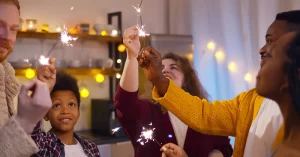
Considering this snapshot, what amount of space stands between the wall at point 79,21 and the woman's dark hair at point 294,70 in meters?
2.44

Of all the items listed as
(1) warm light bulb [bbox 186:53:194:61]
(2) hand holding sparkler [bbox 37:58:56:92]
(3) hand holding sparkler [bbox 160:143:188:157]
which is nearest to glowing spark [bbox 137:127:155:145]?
(3) hand holding sparkler [bbox 160:143:188:157]

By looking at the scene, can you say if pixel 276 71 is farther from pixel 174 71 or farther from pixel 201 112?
pixel 174 71

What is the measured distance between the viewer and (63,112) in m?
1.42

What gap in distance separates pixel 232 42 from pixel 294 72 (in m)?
2.47

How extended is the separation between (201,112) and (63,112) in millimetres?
549

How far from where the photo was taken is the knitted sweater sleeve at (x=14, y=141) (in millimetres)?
708

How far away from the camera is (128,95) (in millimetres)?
1482

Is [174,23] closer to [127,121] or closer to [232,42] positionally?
[232,42]

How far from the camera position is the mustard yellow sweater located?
3.92ft

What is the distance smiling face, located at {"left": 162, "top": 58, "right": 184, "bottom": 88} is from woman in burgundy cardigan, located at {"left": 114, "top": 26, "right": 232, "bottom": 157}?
232 mm

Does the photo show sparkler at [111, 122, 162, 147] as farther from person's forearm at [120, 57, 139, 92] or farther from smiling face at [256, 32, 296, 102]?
smiling face at [256, 32, 296, 102]

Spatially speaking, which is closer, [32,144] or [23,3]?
[32,144]

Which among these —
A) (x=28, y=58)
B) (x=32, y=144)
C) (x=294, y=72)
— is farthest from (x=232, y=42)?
(x=32, y=144)

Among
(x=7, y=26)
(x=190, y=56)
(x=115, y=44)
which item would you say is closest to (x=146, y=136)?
(x=7, y=26)
